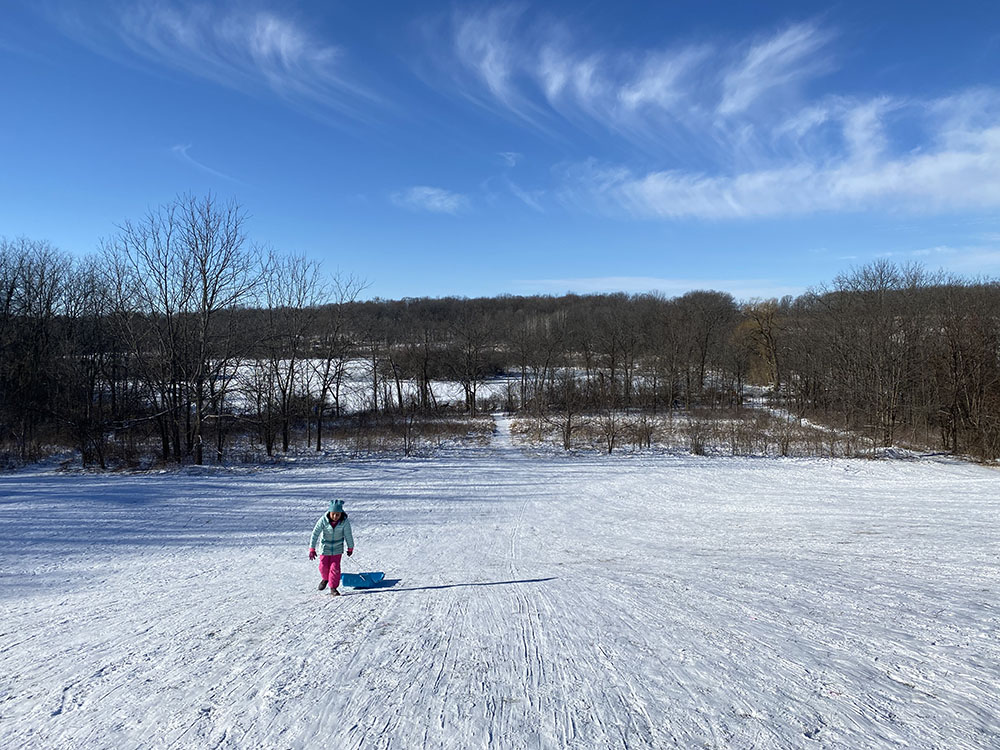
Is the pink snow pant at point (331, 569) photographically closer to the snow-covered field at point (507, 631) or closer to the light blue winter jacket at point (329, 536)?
the light blue winter jacket at point (329, 536)

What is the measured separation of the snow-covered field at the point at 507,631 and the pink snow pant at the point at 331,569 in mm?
332

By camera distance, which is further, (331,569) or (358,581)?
(358,581)

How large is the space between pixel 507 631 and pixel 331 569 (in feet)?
10.5

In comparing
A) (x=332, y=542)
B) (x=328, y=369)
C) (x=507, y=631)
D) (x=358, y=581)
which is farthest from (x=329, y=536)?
(x=328, y=369)

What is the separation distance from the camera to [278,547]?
11438 millimetres

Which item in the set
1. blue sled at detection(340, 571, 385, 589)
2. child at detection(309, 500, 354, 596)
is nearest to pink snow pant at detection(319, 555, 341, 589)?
child at detection(309, 500, 354, 596)

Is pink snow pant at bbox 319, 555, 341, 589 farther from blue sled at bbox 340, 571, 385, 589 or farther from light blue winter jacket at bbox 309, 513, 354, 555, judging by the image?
blue sled at bbox 340, 571, 385, 589

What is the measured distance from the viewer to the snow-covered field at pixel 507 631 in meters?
3.86

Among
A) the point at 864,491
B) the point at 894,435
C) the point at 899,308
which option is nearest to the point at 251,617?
the point at 864,491

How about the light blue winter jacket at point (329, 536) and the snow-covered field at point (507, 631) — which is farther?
the light blue winter jacket at point (329, 536)

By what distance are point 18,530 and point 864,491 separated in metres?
22.2

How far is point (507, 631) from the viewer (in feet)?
18.9

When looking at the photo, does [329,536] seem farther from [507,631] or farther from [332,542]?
[507,631]

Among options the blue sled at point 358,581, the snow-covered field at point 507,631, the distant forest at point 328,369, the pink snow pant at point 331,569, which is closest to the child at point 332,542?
the pink snow pant at point 331,569
